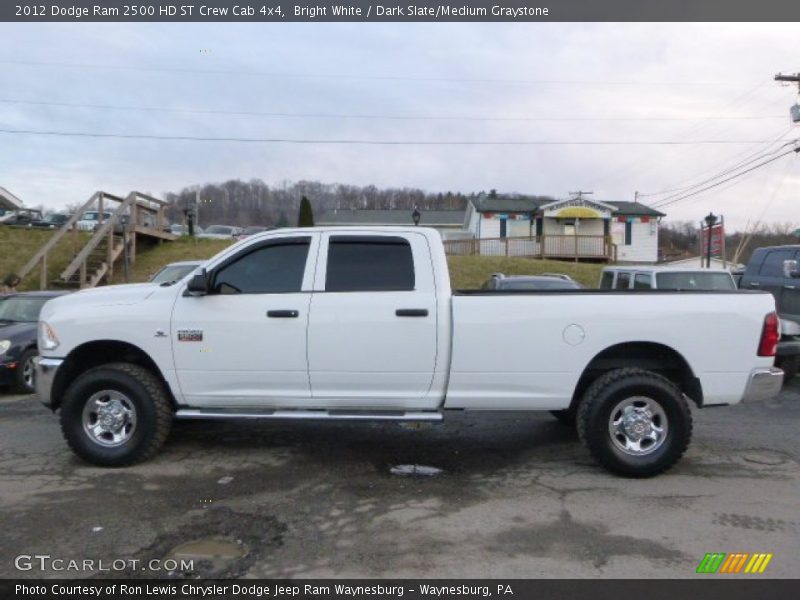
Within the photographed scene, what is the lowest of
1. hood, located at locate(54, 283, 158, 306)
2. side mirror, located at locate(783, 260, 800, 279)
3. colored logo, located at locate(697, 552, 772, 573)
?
colored logo, located at locate(697, 552, 772, 573)

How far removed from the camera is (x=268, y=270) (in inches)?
220

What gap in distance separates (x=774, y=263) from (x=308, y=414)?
844 cm

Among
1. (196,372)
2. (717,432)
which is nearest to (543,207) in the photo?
(717,432)

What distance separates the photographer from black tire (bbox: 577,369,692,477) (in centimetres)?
524

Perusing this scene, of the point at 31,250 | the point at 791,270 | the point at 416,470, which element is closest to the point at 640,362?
the point at 416,470

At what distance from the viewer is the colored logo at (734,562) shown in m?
3.80

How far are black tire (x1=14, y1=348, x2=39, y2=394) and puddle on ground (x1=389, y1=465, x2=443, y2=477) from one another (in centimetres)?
586

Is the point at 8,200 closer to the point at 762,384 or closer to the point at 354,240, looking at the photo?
the point at 354,240

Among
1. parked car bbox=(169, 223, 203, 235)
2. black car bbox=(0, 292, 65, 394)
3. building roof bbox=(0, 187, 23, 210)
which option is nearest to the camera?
black car bbox=(0, 292, 65, 394)

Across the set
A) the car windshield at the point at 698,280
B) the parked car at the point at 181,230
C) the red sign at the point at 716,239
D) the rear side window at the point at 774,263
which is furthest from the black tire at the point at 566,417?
the parked car at the point at 181,230

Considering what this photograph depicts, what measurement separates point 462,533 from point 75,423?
3449 mm

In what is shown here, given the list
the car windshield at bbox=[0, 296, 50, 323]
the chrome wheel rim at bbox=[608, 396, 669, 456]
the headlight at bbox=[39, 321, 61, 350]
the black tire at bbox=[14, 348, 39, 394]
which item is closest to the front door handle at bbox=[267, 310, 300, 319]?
the headlight at bbox=[39, 321, 61, 350]

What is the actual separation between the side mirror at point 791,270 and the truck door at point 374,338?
6.77m

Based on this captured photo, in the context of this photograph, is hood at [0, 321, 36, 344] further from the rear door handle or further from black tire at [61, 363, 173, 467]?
the rear door handle
